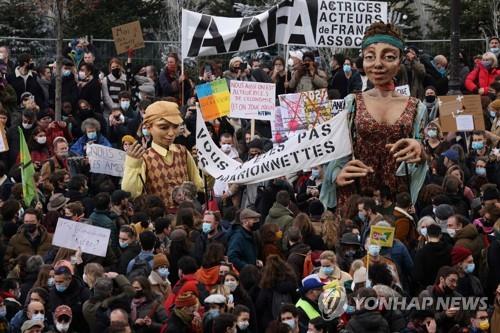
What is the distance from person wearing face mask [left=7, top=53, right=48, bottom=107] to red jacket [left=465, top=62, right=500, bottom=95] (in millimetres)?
6003

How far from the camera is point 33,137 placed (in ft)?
75.1

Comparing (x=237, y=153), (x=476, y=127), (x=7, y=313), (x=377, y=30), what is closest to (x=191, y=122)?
(x=237, y=153)

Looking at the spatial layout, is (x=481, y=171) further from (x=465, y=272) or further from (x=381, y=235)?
(x=381, y=235)

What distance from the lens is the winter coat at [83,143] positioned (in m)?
22.5

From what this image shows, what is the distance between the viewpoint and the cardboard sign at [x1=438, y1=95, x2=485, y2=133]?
75.0 ft

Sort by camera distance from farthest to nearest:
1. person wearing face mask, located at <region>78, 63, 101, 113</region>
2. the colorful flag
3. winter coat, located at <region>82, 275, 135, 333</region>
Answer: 1. person wearing face mask, located at <region>78, 63, 101, 113</region>
2. the colorful flag
3. winter coat, located at <region>82, 275, 135, 333</region>

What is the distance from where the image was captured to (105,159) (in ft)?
69.5

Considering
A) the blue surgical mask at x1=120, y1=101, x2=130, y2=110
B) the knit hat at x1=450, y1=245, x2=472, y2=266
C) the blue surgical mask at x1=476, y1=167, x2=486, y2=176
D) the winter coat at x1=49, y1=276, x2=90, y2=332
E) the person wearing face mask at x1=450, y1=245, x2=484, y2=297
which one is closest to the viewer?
the winter coat at x1=49, y1=276, x2=90, y2=332

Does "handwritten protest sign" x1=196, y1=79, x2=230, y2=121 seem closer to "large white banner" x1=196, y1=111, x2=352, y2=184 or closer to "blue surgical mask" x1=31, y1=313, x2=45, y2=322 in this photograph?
"large white banner" x1=196, y1=111, x2=352, y2=184

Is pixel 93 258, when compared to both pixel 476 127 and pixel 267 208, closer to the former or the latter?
pixel 267 208

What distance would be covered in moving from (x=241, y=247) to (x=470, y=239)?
2.17 metres

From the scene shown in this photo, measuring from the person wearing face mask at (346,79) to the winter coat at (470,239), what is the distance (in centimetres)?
887

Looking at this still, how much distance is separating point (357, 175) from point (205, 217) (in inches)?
165

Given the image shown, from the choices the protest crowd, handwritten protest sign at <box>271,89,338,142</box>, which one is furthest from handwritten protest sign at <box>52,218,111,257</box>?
handwritten protest sign at <box>271,89,338,142</box>
